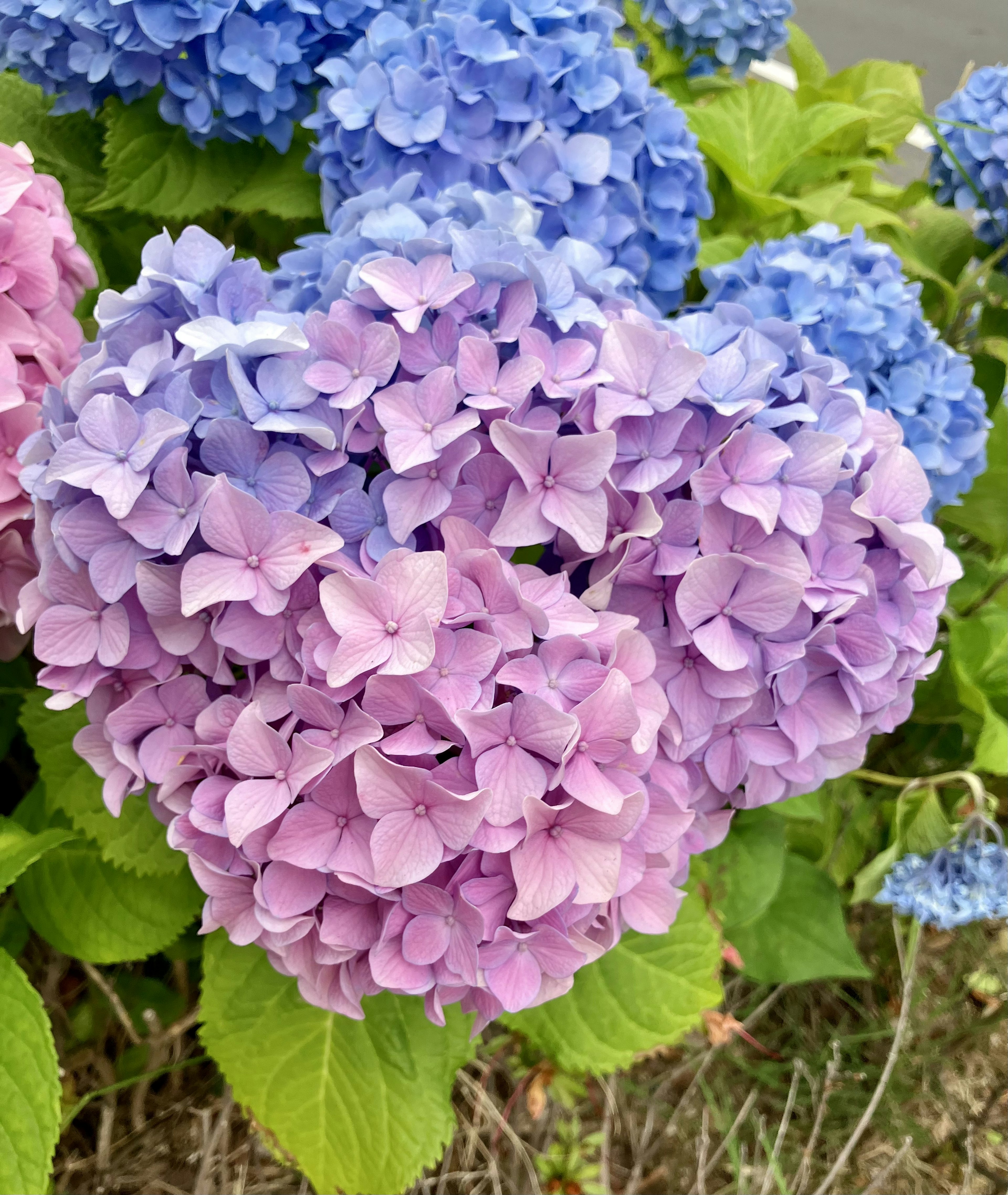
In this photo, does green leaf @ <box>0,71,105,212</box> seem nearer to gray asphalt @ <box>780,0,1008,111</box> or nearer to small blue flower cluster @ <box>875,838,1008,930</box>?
small blue flower cluster @ <box>875,838,1008,930</box>

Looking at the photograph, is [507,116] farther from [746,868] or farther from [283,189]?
[746,868]

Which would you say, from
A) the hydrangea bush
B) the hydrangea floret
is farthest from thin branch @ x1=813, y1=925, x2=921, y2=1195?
the hydrangea bush

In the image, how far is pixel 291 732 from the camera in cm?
61

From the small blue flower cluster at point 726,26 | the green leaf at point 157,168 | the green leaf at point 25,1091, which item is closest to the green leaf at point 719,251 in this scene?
the small blue flower cluster at point 726,26

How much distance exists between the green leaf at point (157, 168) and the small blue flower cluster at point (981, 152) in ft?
2.64

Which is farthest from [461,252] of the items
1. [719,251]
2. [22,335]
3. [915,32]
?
[915,32]

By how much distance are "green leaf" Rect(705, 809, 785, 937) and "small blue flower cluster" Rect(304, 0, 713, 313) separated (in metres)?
0.60

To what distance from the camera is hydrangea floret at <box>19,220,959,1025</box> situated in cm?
59

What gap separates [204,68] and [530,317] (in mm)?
501

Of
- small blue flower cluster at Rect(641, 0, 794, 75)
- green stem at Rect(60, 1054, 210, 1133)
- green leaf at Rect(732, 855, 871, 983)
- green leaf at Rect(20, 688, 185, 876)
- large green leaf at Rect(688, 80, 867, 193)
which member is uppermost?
small blue flower cluster at Rect(641, 0, 794, 75)

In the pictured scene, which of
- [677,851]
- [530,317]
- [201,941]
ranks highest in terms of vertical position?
[530,317]

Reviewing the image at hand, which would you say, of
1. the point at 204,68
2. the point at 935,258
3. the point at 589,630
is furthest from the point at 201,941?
the point at 935,258

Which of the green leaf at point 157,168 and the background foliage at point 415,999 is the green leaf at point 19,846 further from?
the green leaf at point 157,168

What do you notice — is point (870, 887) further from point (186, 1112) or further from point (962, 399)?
point (186, 1112)
